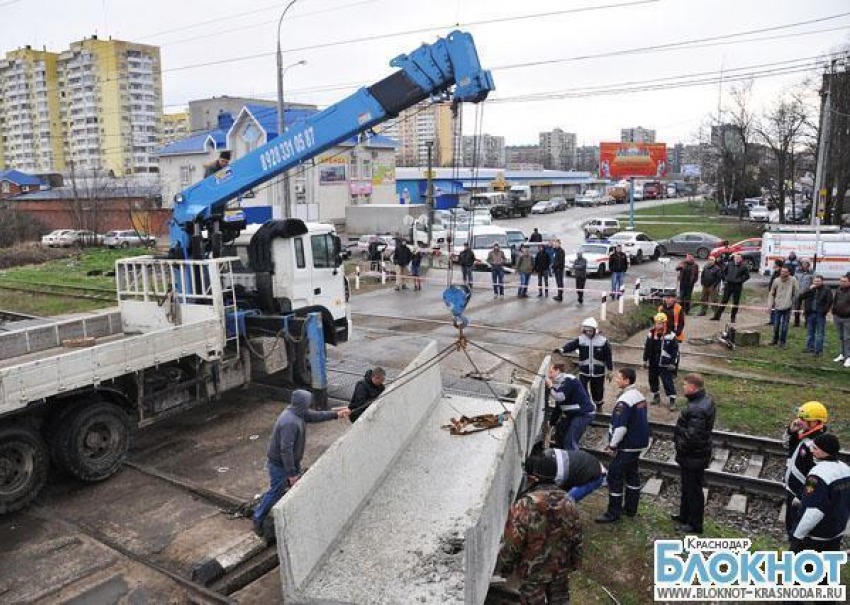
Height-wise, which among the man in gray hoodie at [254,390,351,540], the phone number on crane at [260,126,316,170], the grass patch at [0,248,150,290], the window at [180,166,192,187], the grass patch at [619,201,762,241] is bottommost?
the grass patch at [0,248,150,290]

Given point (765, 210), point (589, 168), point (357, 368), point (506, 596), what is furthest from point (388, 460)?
point (589, 168)

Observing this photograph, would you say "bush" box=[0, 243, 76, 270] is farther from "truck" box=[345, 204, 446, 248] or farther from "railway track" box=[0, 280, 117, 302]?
"truck" box=[345, 204, 446, 248]

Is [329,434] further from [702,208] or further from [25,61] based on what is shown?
[25,61]

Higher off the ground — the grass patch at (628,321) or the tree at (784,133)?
the tree at (784,133)

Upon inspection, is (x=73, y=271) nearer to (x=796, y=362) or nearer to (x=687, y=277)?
(x=687, y=277)

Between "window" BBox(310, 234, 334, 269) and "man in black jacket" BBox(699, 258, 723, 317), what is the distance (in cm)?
955

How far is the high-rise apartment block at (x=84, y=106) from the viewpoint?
285ft

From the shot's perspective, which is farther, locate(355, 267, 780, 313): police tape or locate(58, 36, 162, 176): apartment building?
locate(58, 36, 162, 176): apartment building

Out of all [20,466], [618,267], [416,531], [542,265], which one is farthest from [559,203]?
[416,531]

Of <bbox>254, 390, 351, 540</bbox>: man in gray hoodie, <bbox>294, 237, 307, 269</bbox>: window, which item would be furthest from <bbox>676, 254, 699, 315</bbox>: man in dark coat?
<bbox>254, 390, 351, 540</bbox>: man in gray hoodie

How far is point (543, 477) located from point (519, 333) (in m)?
10.3

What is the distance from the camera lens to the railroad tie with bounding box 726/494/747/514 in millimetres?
7289

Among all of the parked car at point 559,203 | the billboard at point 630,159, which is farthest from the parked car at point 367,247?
the parked car at point 559,203

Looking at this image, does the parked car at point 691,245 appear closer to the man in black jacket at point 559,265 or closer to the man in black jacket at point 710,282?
the man in black jacket at point 559,265
